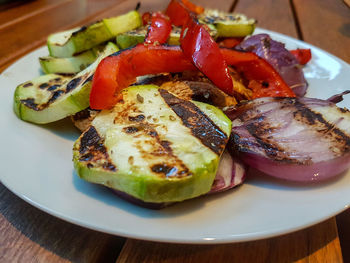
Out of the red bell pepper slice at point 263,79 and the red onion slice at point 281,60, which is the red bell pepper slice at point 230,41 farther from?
the red bell pepper slice at point 263,79

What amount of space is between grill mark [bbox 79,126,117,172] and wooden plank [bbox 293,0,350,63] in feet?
6.47

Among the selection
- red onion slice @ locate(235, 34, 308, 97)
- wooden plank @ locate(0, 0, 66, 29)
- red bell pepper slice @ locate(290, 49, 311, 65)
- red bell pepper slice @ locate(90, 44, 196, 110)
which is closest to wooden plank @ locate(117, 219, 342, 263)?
red bell pepper slice @ locate(90, 44, 196, 110)

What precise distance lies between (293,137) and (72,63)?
1.26m

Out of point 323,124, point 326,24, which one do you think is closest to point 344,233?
point 323,124

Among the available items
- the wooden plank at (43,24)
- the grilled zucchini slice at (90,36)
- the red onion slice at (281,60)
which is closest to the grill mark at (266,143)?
the red onion slice at (281,60)

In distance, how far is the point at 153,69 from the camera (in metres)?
1.41

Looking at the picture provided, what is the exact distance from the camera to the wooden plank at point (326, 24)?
2609mm

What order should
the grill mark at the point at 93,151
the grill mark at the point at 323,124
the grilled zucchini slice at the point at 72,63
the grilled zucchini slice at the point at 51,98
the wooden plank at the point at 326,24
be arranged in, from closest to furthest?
the grill mark at the point at 93,151, the grill mark at the point at 323,124, the grilled zucchini slice at the point at 51,98, the grilled zucchini slice at the point at 72,63, the wooden plank at the point at 326,24

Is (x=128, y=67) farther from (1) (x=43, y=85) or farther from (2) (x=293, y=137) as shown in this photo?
(2) (x=293, y=137)

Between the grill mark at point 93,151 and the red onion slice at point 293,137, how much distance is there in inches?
16.5

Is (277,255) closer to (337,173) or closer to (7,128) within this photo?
(337,173)

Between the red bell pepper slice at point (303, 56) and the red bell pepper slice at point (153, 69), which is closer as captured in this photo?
the red bell pepper slice at point (153, 69)

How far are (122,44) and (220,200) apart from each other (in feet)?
3.46

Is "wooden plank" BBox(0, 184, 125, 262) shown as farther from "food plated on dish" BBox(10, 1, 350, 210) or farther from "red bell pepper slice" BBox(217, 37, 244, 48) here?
"red bell pepper slice" BBox(217, 37, 244, 48)
